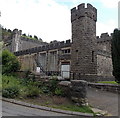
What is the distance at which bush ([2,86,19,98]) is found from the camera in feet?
24.6

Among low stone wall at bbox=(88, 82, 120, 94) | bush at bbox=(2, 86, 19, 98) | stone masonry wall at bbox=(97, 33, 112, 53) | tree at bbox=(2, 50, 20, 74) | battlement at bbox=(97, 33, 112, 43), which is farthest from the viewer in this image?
battlement at bbox=(97, 33, 112, 43)

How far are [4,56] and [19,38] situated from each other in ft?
56.0

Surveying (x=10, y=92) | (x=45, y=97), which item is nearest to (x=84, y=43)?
(x=45, y=97)

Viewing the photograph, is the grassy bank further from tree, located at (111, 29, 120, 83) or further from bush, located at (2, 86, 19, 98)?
tree, located at (111, 29, 120, 83)

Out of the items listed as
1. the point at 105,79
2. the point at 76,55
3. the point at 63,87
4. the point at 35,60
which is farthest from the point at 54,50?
the point at 63,87

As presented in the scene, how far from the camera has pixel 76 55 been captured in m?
15.4

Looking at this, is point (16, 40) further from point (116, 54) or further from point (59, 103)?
point (59, 103)

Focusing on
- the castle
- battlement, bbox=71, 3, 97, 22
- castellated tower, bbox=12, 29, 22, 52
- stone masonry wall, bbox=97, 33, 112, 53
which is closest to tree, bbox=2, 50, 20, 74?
the castle

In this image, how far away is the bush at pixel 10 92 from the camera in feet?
24.6

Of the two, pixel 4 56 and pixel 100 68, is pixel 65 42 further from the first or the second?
pixel 4 56

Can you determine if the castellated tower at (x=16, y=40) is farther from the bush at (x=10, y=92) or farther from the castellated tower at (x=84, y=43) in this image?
the bush at (x=10, y=92)

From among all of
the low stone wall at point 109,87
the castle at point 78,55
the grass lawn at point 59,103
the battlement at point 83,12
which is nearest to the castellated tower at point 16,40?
the castle at point 78,55

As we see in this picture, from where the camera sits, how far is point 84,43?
14.8 metres

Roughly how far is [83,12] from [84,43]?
355 centimetres
